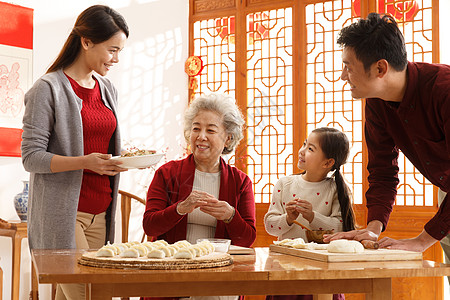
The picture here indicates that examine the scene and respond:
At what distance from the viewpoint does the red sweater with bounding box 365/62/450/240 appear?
5.98ft

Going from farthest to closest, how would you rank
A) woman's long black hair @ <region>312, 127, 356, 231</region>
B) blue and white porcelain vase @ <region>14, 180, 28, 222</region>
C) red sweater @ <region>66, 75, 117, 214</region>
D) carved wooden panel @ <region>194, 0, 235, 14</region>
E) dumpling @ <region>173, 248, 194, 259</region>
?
carved wooden panel @ <region>194, 0, 235, 14</region> < blue and white porcelain vase @ <region>14, 180, 28, 222</region> < woman's long black hair @ <region>312, 127, 356, 231</region> < red sweater @ <region>66, 75, 117, 214</region> < dumpling @ <region>173, 248, 194, 259</region>

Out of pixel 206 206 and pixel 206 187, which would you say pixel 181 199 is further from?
A: pixel 206 206

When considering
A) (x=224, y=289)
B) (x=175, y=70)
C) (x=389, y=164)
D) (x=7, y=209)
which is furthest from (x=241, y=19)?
(x=224, y=289)

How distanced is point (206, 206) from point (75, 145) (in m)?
0.58

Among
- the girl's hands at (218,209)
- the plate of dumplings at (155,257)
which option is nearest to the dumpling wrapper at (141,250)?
the plate of dumplings at (155,257)

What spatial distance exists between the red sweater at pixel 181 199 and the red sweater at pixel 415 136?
1.62 feet

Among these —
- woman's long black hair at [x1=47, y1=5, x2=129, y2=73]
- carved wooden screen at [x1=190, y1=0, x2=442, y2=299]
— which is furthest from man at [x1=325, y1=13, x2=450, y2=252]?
carved wooden screen at [x1=190, y1=0, x2=442, y2=299]

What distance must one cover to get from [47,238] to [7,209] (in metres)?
1.71

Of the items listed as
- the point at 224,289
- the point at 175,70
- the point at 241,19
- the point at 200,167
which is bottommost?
the point at 224,289

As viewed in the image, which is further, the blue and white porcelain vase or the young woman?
the blue and white porcelain vase

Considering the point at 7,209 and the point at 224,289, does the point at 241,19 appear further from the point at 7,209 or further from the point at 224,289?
the point at 224,289

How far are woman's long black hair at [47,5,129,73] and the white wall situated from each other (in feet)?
5.95

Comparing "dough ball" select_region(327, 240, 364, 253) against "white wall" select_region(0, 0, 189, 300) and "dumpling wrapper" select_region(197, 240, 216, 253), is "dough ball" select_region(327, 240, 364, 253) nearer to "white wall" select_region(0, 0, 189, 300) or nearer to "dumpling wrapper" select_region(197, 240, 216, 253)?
"dumpling wrapper" select_region(197, 240, 216, 253)

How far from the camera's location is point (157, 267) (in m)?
1.33
